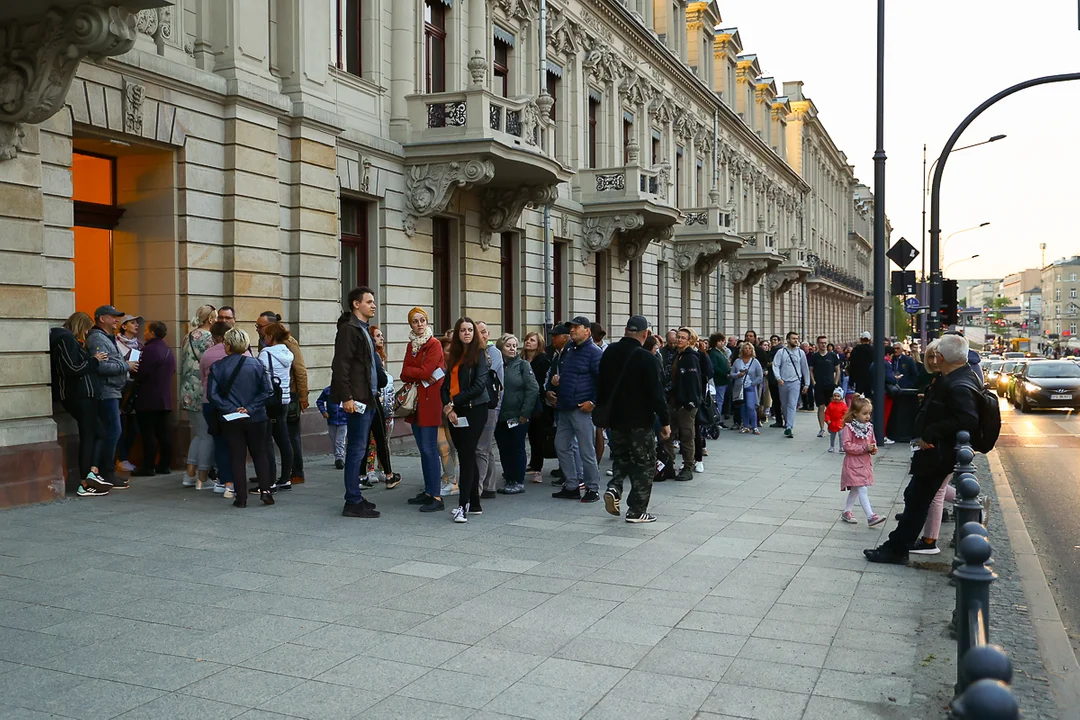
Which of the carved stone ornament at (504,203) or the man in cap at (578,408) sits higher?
the carved stone ornament at (504,203)

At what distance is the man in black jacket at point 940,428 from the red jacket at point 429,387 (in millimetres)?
4178

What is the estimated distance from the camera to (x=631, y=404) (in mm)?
8875

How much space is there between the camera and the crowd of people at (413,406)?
8.88 metres

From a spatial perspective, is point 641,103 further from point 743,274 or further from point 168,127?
point 168,127

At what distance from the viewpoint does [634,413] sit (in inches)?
349

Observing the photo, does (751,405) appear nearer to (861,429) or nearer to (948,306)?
(948,306)

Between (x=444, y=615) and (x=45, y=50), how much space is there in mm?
6808

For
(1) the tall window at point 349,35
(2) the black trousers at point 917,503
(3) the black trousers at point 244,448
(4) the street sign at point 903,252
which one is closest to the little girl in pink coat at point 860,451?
(2) the black trousers at point 917,503

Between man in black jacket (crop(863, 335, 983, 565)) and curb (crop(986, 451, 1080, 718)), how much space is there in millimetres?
897

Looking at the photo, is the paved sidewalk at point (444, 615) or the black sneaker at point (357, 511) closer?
the paved sidewalk at point (444, 615)

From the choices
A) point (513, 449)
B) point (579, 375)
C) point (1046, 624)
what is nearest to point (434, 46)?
point (513, 449)

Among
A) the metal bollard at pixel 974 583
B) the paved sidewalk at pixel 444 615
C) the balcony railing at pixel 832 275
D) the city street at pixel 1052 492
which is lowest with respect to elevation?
the city street at pixel 1052 492

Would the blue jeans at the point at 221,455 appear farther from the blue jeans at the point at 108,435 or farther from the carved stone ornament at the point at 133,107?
the carved stone ornament at the point at 133,107

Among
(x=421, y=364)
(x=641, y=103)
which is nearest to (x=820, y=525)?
(x=421, y=364)
